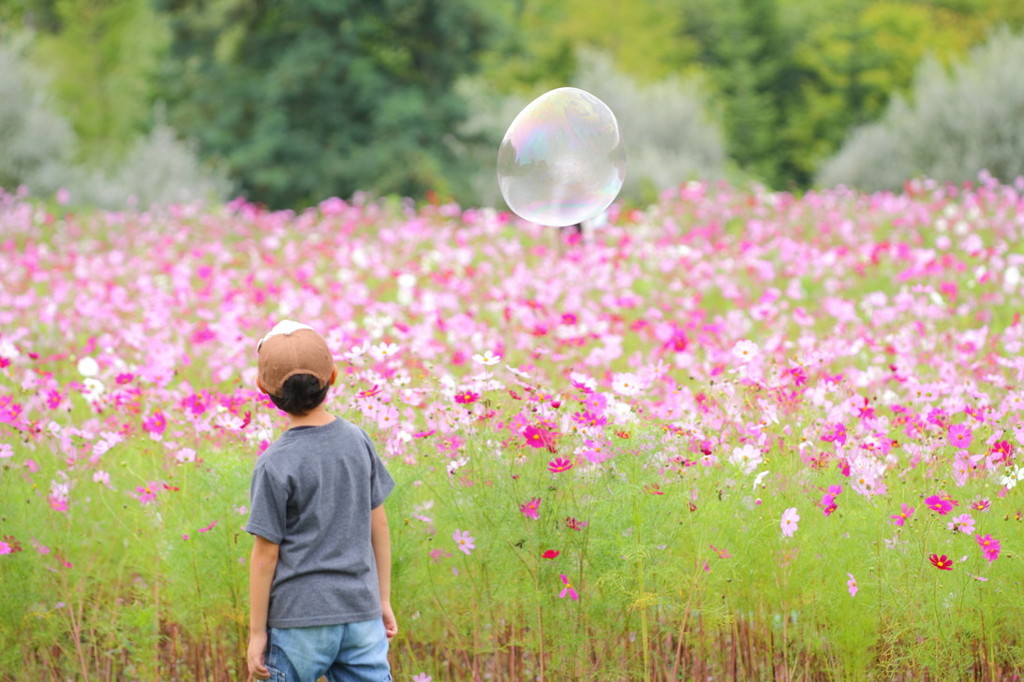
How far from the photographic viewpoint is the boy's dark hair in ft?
7.85

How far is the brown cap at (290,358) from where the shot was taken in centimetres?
238

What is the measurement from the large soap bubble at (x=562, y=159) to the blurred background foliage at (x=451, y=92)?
10.9m

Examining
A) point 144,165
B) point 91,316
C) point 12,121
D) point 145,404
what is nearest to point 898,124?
point 144,165

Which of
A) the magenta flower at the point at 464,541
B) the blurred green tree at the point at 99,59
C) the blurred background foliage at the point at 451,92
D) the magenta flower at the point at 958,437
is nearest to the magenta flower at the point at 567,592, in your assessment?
the magenta flower at the point at 464,541

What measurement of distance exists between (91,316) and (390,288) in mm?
2512

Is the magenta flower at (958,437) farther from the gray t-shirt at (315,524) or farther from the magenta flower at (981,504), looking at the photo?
the gray t-shirt at (315,524)

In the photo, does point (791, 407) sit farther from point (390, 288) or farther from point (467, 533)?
point (390, 288)

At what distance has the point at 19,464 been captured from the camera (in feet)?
12.1

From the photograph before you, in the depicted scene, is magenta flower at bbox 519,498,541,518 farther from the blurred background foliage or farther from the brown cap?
the blurred background foliage

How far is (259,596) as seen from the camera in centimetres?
239

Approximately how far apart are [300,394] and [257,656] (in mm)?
547

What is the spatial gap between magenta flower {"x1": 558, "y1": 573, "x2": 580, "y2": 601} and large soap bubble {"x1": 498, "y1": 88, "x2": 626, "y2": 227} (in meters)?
1.81

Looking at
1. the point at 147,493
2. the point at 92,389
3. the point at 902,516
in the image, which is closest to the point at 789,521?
the point at 902,516

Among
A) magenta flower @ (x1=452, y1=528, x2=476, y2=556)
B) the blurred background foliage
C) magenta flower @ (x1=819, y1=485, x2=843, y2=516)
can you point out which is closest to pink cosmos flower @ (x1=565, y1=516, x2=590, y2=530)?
magenta flower @ (x1=452, y1=528, x2=476, y2=556)
